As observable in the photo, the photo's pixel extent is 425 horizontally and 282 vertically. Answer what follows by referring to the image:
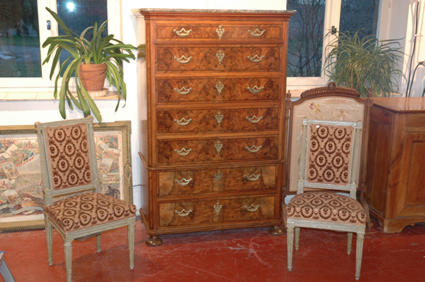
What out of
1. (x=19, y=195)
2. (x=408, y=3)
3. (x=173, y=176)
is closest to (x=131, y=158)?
(x=173, y=176)

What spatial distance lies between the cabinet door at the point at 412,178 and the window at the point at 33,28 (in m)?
2.58

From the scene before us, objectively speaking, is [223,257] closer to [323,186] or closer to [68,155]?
[323,186]

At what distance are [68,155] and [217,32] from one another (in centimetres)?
136

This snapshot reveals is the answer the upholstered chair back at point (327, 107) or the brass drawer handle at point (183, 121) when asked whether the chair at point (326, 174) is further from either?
the brass drawer handle at point (183, 121)

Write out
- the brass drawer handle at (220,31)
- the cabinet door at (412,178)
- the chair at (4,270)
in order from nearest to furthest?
the chair at (4,270) → the brass drawer handle at (220,31) → the cabinet door at (412,178)

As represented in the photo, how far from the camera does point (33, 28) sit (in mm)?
3877

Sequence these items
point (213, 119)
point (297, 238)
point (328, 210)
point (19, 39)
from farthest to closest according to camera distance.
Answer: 1. point (19, 39)
2. point (297, 238)
3. point (213, 119)
4. point (328, 210)

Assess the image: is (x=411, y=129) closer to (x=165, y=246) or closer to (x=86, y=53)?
(x=165, y=246)

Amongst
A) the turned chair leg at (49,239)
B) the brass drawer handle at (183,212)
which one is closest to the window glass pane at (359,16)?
the brass drawer handle at (183,212)

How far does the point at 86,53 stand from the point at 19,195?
1.28 meters

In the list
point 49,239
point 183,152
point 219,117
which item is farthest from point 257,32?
point 49,239

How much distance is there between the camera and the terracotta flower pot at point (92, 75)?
12.0 feet

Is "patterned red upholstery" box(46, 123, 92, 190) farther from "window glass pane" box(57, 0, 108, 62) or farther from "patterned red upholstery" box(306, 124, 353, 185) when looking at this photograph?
"patterned red upholstery" box(306, 124, 353, 185)

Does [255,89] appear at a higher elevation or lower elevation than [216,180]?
higher
